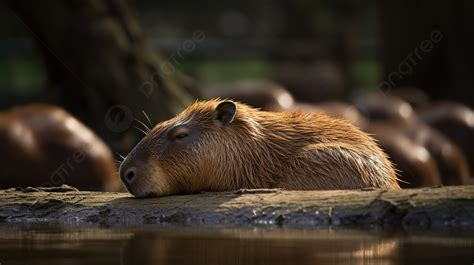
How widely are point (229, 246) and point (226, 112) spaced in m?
2.08

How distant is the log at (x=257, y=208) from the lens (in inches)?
295

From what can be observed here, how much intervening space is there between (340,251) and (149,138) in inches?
101

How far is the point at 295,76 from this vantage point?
25531 millimetres

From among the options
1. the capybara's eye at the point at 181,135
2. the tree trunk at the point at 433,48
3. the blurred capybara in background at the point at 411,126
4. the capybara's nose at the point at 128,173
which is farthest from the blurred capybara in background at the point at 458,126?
the capybara's nose at the point at 128,173

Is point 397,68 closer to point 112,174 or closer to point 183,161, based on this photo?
point 112,174

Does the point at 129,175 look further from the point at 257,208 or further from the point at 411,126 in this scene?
the point at 411,126

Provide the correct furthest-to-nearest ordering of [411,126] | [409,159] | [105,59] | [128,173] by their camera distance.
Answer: [411,126], [105,59], [409,159], [128,173]

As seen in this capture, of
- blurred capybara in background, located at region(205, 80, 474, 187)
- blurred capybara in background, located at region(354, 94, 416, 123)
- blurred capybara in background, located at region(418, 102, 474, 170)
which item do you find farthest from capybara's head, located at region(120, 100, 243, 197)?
blurred capybara in background, located at region(418, 102, 474, 170)

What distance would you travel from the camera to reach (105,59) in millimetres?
14039

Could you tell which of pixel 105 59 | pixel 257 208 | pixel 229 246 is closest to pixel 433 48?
pixel 105 59

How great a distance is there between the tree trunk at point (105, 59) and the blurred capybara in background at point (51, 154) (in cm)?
91

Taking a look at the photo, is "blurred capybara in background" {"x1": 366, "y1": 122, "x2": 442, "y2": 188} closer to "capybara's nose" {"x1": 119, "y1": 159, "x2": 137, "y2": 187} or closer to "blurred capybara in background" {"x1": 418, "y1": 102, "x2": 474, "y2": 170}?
"blurred capybara in background" {"x1": 418, "y1": 102, "x2": 474, "y2": 170}

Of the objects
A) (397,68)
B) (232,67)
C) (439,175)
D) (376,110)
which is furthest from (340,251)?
(232,67)

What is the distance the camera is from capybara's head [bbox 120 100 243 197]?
28.0 feet
